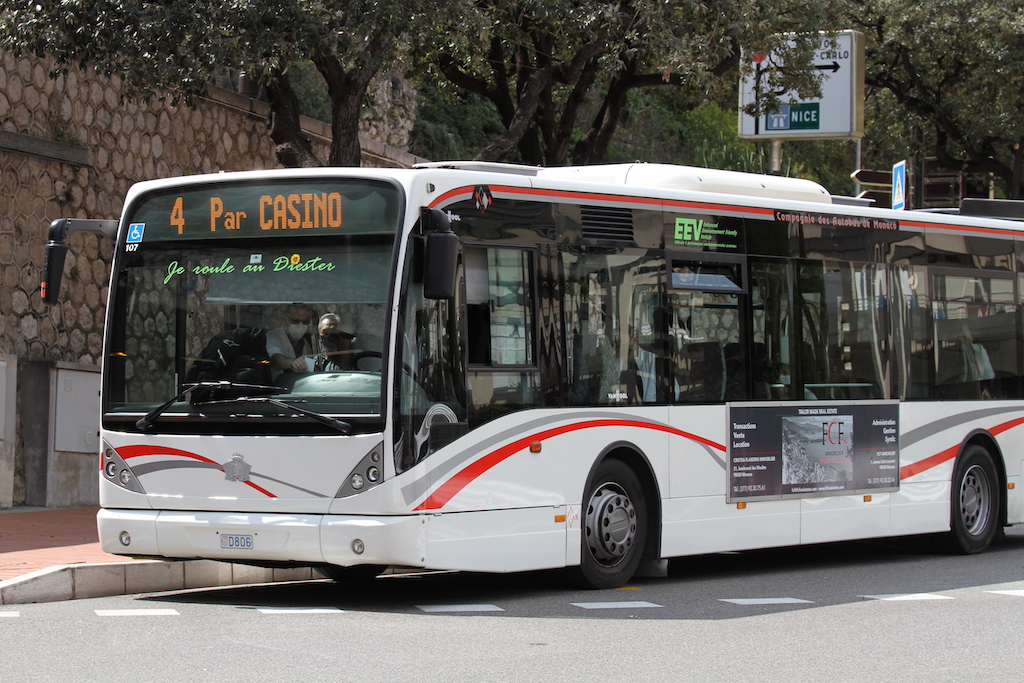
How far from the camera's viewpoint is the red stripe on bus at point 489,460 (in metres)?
8.86

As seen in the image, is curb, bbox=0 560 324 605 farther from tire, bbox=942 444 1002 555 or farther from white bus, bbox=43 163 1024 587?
tire, bbox=942 444 1002 555

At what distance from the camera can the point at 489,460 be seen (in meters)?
9.24

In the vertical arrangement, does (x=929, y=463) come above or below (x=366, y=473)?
below

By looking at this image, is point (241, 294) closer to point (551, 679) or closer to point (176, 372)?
point (176, 372)

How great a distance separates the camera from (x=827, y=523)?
11.9 m

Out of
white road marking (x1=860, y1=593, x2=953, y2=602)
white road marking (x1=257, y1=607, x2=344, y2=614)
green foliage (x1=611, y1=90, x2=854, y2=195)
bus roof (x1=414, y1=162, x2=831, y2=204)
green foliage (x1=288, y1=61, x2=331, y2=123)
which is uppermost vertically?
green foliage (x1=611, y1=90, x2=854, y2=195)

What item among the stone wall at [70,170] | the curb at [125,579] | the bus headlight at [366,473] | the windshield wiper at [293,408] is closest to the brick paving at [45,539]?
the curb at [125,579]

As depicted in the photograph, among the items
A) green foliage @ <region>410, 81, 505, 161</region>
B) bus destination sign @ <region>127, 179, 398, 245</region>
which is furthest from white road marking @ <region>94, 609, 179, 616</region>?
green foliage @ <region>410, 81, 505, 161</region>

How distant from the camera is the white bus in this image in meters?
8.80

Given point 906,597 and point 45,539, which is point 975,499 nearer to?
point 906,597

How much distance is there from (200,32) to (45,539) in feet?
15.9

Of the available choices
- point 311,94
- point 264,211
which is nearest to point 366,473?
point 264,211

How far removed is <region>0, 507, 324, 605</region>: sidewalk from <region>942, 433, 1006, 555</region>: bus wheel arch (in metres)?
5.90

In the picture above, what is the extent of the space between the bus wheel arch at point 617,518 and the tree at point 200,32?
209 inches
